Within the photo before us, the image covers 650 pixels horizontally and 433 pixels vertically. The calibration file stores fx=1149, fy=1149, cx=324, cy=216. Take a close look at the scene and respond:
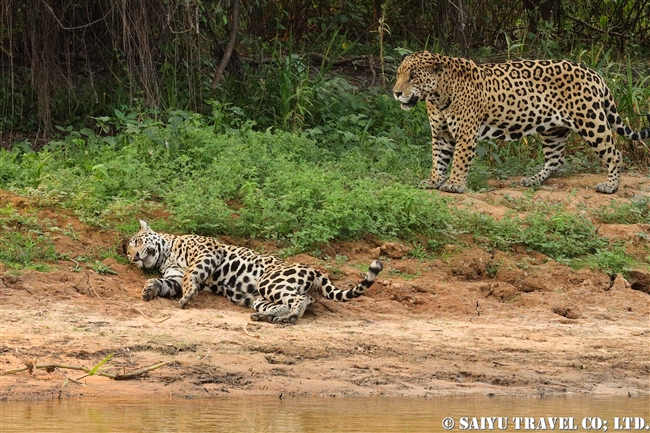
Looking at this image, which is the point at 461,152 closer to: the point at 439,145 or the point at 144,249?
the point at 439,145

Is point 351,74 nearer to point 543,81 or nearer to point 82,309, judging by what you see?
point 543,81

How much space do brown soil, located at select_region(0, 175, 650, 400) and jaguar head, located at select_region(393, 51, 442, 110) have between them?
7.85ft

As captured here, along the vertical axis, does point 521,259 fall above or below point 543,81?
below

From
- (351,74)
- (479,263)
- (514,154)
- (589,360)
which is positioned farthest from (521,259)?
(351,74)

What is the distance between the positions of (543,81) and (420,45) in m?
3.49

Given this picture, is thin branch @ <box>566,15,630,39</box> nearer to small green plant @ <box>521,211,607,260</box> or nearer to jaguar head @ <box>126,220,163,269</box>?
small green plant @ <box>521,211,607,260</box>

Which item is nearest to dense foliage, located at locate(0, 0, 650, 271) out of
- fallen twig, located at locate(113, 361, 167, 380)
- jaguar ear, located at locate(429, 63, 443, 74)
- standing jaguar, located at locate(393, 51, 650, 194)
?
standing jaguar, located at locate(393, 51, 650, 194)

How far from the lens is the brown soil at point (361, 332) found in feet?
21.6

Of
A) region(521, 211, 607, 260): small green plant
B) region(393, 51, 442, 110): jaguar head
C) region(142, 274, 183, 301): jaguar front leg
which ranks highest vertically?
region(393, 51, 442, 110): jaguar head

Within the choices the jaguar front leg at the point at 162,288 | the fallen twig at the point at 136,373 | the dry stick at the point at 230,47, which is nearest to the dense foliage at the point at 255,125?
the dry stick at the point at 230,47

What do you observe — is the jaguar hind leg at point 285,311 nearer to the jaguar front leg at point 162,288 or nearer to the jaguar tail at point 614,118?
the jaguar front leg at point 162,288

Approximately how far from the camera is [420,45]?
1475cm

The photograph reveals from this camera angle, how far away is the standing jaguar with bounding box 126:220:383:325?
786 cm

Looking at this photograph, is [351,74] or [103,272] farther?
[351,74]
